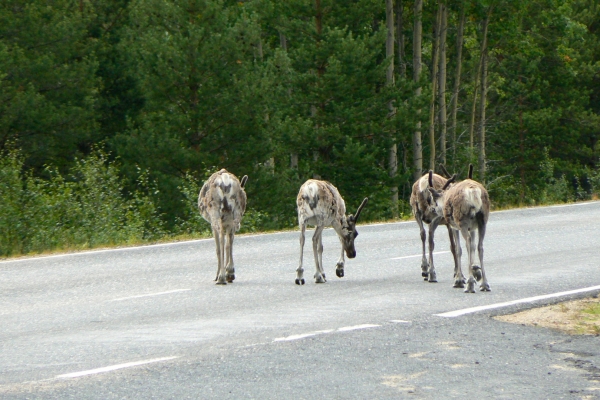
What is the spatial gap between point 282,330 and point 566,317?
297 centimetres

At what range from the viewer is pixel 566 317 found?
1027 cm

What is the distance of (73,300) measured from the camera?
12.0 metres

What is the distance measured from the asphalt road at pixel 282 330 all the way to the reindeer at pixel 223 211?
35 cm

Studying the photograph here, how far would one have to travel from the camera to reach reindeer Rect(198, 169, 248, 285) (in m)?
13.0

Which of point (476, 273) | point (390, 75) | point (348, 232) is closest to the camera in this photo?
Answer: point (476, 273)

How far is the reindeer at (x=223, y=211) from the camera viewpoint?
42.7 feet

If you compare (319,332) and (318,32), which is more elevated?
(318,32)

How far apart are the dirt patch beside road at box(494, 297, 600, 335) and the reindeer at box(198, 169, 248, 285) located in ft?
13.6

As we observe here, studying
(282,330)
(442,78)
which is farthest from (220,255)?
(442,78)

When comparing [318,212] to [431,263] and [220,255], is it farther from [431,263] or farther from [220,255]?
[431,263]

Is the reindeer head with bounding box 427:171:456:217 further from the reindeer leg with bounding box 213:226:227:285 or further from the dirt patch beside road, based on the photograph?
the reindeer leg with bounding box 213:226:227:285

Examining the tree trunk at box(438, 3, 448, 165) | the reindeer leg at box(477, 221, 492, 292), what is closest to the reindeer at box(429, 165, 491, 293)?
the reindeer leg at box(477, 221, 492, 292)

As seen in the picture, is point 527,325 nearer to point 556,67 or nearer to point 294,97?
point 294,97

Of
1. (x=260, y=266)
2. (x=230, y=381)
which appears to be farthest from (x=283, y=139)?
(x=230, y=381)
